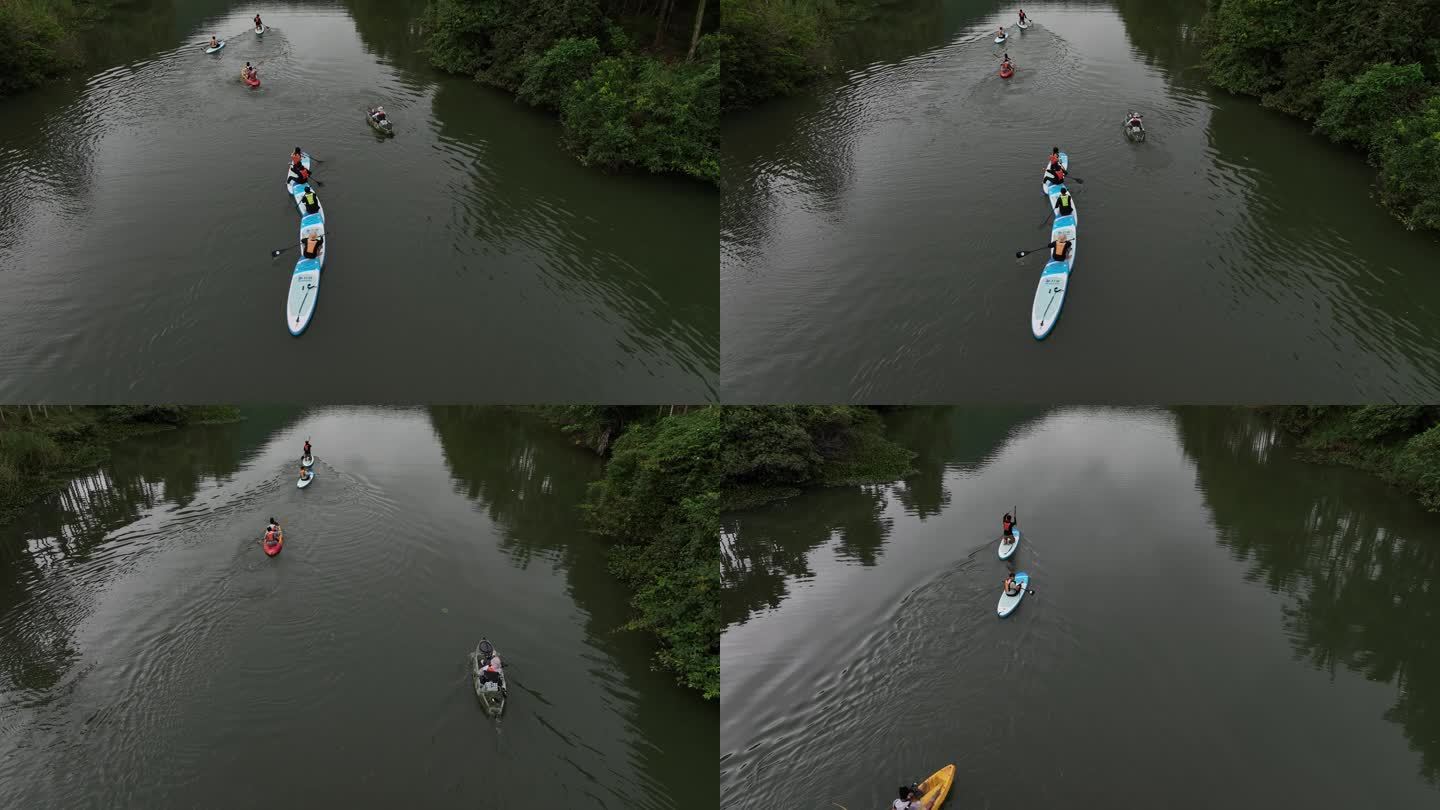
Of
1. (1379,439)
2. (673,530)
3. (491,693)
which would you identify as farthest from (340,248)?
(1379,439)

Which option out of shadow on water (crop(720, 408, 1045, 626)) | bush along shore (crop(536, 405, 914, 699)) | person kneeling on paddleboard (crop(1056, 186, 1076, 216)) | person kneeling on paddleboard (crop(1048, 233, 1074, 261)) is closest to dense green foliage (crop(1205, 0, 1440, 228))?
person kneeling on paddleboard (crop(1056, 186, 1076, 216))

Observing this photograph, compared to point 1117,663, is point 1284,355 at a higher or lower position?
higher

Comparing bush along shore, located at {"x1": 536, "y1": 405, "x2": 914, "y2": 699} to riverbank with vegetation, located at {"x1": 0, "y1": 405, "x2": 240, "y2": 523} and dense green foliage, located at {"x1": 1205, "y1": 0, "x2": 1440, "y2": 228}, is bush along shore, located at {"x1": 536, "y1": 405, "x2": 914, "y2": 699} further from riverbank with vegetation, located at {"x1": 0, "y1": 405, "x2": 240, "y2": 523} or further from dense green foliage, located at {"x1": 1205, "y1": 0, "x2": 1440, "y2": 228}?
dense green foliage, located at {"x1": 1205, "y1": 0, "x2": 1440, "y2": 228}

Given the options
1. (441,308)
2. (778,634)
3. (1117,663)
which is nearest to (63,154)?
(441,308)

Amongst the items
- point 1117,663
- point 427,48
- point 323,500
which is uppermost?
point 427,48

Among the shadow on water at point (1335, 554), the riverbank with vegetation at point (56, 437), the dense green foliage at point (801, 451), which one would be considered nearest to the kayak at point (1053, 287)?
the dense green foliage at point (801, 451)

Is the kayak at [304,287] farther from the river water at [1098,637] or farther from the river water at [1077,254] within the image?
the river water at [1098,637]

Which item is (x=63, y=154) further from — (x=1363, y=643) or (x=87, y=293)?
(x=1363, y=643)
